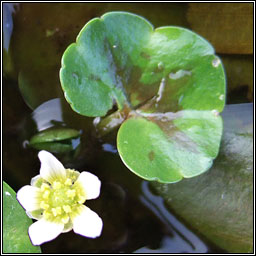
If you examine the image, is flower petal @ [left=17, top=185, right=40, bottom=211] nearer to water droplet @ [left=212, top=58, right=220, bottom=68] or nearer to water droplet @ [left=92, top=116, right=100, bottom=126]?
water droplet @ [left=92, top=116, right=100, bottom=126]

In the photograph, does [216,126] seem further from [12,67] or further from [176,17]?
[12,67]

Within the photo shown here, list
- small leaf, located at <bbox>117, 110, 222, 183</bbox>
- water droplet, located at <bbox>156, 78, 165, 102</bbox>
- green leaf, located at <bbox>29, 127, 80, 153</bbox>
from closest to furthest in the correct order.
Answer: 1. small leaf, located at <bbox>117, 110, 222, 183</bbox>
2. water droplet, located at <bbox>156, 78, 165, 102</bbox>
3. green leaf, located at <bbox>29, 127, 80, 153</bbox>

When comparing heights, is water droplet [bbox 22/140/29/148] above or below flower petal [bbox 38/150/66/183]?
below

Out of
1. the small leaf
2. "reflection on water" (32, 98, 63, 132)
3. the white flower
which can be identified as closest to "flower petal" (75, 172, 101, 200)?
the white flower

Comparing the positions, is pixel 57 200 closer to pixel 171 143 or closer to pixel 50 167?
pixel 50 167

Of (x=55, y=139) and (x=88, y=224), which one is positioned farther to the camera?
(x=55, y=139)

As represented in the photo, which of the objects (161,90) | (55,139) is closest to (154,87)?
(161,90)

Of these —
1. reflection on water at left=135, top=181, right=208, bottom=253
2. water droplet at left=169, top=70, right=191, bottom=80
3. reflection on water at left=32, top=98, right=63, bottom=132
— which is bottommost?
reflection on water at left=135, top=181, right=208, bottom=253
